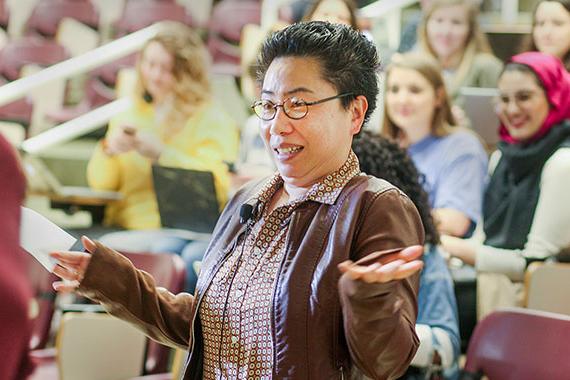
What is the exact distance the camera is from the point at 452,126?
3.44 metres

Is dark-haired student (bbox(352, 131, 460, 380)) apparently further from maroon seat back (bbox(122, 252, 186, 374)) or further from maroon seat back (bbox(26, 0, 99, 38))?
maroon seat back (bbox(26, 0, 99, 38))

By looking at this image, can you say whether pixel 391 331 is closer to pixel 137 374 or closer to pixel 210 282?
pixel 210 282

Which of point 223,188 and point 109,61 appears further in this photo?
point 109,61

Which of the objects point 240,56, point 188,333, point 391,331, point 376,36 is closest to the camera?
point 391,331

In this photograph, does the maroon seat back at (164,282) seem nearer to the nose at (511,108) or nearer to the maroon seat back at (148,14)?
the nose at (511,108)

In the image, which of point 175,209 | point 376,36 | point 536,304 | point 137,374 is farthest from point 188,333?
point 376,36

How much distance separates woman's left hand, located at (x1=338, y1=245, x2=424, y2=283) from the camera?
114 centimetres

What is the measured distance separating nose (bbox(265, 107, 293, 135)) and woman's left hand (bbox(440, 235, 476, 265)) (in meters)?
1.80

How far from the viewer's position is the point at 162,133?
3.91m

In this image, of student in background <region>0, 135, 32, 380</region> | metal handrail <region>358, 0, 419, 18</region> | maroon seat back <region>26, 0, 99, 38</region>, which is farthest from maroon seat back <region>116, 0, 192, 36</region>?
student in background <region>0, 135, 32, 380</region>

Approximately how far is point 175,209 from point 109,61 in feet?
7.76

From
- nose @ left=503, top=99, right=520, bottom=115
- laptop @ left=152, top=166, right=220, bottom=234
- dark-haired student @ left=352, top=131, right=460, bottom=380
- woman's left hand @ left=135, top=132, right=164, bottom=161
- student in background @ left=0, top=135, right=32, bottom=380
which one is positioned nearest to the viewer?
student in background @ left=0, top=135, right=32, bottom=380

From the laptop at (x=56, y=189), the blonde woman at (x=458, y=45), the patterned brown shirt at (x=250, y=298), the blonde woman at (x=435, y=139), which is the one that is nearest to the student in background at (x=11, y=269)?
the patterned brown shirt at (x=250, y=298)

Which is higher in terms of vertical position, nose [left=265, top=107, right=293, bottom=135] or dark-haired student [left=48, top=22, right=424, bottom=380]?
nose [left=265, top=107, right=293, bottom=135]
